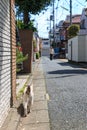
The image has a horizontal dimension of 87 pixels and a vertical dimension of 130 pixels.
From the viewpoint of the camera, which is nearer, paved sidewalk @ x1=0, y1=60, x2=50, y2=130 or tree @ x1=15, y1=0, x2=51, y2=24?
paved sidewalk @ x1=0, y1=60, x2=50, y2=130

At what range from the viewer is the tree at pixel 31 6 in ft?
74.8

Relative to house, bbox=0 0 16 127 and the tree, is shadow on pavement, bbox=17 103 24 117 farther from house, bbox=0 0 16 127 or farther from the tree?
the tree

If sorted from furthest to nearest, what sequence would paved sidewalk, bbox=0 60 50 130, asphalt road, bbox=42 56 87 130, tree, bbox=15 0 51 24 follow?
1. tree, bbox=15 0 51 24
2. asphalt road, bbox=42 56 87 130
3. paved sidewalk, bbox=0 60 50 130

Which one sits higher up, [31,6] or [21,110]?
[31,6]

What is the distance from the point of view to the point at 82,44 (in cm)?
4253

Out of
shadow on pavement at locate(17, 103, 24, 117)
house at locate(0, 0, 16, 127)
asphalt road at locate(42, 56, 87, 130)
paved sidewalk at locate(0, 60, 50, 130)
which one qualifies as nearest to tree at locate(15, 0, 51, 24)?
asphalt road at locate(42, 56, 87, 130)

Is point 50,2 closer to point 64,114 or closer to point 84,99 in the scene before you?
point 84,99

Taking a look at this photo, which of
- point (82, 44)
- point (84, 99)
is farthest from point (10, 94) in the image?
point (82, 44)

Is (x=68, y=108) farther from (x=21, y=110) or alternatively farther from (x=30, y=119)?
Result: (x=30, y=119)

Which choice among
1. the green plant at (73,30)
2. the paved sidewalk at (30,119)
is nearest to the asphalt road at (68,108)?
the paved sidewalk at (30,119)

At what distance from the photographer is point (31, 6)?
23688mm

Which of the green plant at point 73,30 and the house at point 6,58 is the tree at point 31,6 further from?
the green plant at point 73,30

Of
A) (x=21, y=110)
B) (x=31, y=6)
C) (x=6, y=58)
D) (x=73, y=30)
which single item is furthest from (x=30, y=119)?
(x=73, y=30)

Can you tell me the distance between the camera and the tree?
22.8 meters
